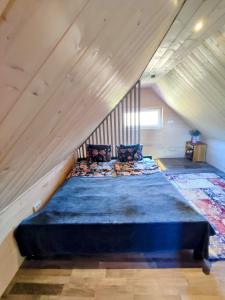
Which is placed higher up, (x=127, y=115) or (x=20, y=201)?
(x=127, y=115)

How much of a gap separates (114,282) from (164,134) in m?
4.82

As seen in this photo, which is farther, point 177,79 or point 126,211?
point 177,79

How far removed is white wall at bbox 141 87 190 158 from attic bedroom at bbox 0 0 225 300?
1.31m

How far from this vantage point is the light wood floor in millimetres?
1611

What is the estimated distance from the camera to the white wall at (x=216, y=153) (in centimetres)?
453

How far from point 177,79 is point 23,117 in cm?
368

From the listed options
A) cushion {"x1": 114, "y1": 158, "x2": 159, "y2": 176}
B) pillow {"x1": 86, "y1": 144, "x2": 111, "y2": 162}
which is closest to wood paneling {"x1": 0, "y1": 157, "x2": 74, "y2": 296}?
cushion {"x1": 114, "y1": 158, "x2": 159, "y2": 176}

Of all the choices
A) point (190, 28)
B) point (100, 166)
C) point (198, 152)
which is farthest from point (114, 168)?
point (198, 152)

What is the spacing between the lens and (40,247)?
75.9 inches

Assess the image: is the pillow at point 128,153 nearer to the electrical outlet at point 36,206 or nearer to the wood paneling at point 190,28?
the wood paneling at point 190,28

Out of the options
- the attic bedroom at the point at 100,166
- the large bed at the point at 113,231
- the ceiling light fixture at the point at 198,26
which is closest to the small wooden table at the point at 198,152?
the attic bedroom at the point at 100,166

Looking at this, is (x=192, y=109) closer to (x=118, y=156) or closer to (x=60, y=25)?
(x=118, y=156)

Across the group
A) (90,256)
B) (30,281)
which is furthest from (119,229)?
(30,281)

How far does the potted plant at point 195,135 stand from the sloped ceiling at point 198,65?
2.70 ft
